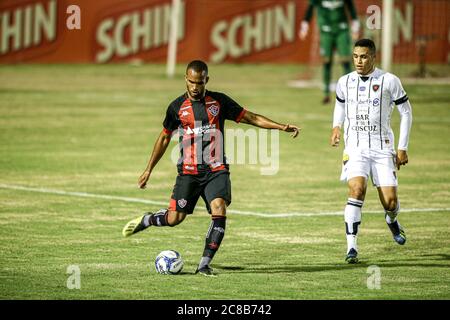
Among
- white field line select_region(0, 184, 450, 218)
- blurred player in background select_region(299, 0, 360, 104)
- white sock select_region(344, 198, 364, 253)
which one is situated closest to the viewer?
white sock select_region(344, 198, 364, 253)

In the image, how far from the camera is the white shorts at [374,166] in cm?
1149

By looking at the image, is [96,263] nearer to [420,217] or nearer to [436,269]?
[436,269]

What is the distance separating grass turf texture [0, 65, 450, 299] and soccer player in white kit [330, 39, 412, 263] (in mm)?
813

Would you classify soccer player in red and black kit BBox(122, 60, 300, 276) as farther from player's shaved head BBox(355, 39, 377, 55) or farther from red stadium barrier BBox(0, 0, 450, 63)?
red stadium barrier BBox(0, 0, 450, 63)

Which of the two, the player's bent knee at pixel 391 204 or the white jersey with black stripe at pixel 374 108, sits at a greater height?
the white jersey with black stripe at pixel 374 108

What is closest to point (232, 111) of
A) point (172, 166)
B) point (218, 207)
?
point (218, 207)

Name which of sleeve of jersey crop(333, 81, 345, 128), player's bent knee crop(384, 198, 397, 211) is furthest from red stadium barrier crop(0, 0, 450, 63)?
player's bent knee crop(384, 198, 397, 211)

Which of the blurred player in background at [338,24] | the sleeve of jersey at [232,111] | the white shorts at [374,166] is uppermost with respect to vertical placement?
the blurred player in background at [338,24]

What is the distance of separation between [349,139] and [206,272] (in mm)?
2269

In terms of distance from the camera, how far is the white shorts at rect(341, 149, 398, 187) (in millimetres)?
11492

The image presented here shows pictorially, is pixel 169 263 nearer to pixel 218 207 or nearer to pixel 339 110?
pixel 218 207

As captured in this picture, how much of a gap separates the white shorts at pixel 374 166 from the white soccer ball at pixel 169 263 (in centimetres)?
208

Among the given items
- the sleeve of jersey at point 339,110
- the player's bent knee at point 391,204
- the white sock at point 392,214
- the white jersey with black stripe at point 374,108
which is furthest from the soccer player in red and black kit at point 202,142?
the white sock at point 392,214

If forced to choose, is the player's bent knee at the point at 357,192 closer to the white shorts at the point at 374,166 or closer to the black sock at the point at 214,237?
the white shorts at the point at 374,166
